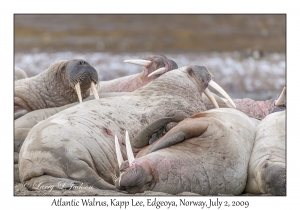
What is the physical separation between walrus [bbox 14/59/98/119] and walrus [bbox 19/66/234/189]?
801 millimetres

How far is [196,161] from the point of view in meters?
6.89

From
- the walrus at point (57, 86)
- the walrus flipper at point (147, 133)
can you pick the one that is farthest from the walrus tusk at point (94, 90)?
the walrus flipper at point (147, 133)

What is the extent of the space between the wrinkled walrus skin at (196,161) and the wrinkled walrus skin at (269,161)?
0.28 ft

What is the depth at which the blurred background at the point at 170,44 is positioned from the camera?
65.4 ft

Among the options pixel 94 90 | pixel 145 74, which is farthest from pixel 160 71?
pixel 94 90

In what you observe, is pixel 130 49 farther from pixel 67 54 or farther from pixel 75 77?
pixel 75 77

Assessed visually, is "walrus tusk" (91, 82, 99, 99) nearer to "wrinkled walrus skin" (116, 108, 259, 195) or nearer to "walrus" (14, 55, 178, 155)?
"walrus" (14, 55, 178, 155)

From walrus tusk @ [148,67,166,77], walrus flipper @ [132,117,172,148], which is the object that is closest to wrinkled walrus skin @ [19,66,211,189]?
walrus flipper @ [132,117,172,148]

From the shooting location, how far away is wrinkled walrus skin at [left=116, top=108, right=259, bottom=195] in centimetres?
659

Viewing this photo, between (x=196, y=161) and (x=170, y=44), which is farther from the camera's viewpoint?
(x=170, y=44)

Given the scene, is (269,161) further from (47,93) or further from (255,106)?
(47,93)

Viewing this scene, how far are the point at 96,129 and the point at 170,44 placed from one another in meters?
19.3

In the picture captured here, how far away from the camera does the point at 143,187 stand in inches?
257

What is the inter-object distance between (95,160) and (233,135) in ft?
4.46
